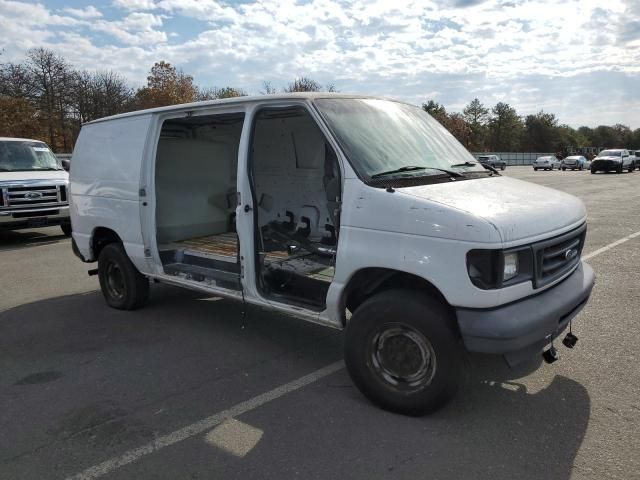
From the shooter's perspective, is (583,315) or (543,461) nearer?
(543,461)

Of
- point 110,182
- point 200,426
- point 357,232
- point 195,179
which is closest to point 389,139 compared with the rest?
point 357,232

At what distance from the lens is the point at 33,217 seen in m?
10.8

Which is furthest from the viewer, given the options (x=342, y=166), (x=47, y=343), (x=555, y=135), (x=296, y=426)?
(x=555, y=135)

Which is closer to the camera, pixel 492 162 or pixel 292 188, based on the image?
pixel 292 188

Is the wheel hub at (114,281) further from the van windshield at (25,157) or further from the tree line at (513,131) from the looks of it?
the tree line at (513,131)

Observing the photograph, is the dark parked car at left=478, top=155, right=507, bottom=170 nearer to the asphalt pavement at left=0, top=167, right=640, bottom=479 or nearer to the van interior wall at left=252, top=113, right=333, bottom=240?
the van interior wall at left=252, top=113, right=333, bottom=240

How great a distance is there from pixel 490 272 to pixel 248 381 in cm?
208

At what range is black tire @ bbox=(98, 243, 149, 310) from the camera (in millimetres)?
5730

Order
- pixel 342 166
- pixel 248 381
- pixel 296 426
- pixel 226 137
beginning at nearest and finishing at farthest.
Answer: pixel 296 426 < pixel 342 166 < pixel 248 381 < pixel 226 137

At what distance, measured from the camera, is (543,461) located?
2906mm

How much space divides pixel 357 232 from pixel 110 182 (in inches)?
134

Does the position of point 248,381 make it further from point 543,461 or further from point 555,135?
point 555,135

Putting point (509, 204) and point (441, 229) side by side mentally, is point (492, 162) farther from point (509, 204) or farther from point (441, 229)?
point (441, 229)

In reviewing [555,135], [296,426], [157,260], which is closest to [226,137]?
[157,260]
